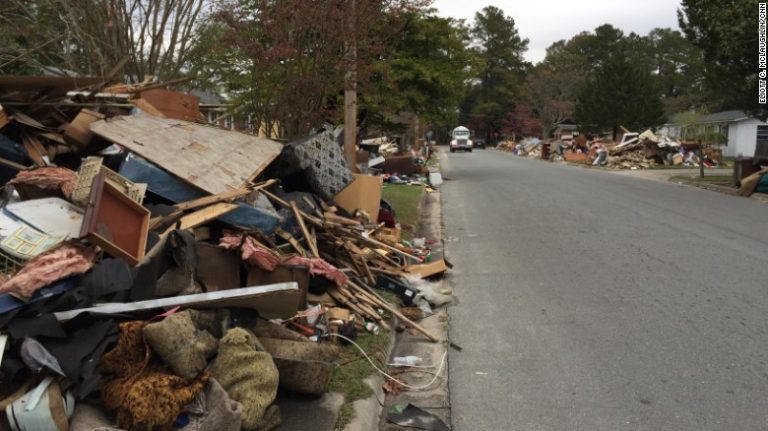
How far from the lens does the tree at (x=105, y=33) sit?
1165 centimetres

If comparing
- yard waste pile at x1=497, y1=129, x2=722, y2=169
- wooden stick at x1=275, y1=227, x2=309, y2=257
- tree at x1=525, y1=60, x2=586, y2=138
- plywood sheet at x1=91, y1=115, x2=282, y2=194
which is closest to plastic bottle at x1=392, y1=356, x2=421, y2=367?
wooden stick at x1=275, y1=227, x2=309, y2=257

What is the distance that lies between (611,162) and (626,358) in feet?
114

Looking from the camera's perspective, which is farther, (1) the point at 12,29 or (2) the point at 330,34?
(1) the point at 12,29

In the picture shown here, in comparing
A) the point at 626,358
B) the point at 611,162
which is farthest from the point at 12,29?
the point at 611,162

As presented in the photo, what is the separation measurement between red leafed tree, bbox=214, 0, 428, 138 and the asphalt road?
336 centimetres

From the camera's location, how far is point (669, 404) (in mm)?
4426

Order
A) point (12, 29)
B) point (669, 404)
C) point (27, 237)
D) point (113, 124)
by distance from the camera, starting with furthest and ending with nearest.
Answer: point (12, 29)
point (113, 124)
point (27, 237)
point (669, 404)

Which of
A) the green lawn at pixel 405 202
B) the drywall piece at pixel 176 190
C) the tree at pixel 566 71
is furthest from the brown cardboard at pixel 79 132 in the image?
the tree at pixel 566 71

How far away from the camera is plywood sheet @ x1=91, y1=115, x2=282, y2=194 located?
6780 millimetres

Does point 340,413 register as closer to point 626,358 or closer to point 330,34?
point 626,358

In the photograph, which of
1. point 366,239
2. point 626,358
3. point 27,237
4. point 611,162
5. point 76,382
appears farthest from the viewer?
point 611,162

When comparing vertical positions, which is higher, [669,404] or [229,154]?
[229,154]

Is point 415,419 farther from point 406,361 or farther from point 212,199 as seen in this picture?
point 212,199

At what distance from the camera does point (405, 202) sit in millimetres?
15586
